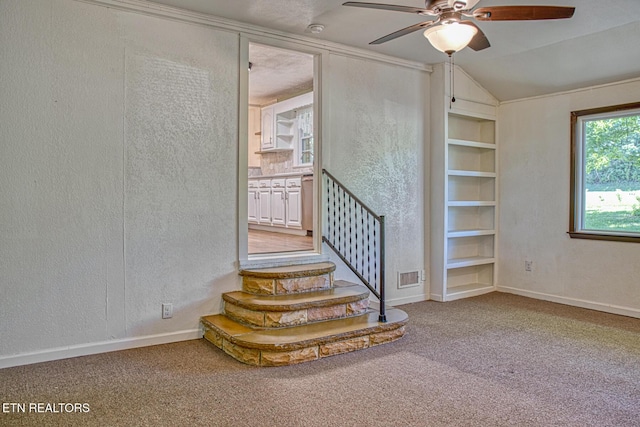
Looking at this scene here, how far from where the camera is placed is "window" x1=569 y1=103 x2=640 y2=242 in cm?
473

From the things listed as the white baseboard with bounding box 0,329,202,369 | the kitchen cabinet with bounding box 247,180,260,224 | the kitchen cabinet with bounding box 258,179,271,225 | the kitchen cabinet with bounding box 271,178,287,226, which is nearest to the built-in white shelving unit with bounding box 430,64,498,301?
the kitchen cabinet with bounding box 271,178,287,226

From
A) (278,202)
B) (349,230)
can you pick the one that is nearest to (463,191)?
(349,230)

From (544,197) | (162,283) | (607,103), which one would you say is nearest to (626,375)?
(544,197)

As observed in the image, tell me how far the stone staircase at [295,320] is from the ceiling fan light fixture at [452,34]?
212 centimetres

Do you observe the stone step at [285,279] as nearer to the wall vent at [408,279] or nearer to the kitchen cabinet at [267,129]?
the wall vent at [408,279]

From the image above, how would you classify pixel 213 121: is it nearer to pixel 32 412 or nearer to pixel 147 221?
pixel 147 221

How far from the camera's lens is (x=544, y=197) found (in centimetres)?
541

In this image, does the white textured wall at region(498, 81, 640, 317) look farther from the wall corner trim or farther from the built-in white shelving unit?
the wall corner trim

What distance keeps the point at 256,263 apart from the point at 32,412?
1992 millimetres

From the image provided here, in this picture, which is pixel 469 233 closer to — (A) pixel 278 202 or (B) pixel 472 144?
(B) pixel 472 144

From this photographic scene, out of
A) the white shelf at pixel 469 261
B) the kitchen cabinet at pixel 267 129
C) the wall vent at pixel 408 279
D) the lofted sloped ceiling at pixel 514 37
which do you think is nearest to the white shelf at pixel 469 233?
the white shelf at pixel 469 261

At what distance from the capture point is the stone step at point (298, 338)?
322 cm

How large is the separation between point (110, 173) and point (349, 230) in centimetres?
233

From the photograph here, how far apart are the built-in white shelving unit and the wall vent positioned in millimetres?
216
